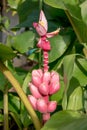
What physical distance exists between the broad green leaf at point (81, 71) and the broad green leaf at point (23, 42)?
0.13 meters

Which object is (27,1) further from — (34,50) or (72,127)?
(72,127)

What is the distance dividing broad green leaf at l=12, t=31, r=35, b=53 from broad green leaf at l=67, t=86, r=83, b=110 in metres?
0.17

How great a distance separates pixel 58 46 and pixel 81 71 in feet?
0.26

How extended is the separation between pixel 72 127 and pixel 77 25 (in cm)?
23

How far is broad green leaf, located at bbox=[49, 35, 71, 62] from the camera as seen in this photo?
78cm

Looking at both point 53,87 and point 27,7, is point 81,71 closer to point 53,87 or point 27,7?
point 53,87

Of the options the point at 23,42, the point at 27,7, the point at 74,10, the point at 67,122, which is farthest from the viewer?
the point at 27,7

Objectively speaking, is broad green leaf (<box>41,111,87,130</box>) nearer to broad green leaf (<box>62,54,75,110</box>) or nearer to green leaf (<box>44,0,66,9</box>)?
broad green leaf (<box>62,54,75,110</box>)

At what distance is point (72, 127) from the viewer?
0.57 meters

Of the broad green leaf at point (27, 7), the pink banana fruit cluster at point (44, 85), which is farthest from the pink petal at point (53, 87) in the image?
the broad green leaf at point (27, 7)

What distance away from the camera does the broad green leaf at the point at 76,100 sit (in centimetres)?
70

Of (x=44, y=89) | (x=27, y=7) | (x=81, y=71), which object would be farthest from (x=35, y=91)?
(x=27, y=7)

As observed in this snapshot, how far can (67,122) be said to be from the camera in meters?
0.59

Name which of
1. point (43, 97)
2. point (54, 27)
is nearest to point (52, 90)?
point (43, 97)
